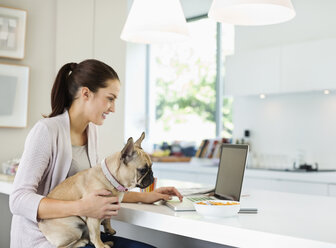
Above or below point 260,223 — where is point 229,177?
above

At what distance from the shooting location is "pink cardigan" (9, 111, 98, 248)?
174cm

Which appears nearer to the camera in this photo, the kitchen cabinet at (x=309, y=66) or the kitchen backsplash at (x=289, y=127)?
the kitchen cabinet at (x=309, y=66)

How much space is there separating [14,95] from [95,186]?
164cm

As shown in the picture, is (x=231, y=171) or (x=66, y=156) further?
(x=231, y=171)

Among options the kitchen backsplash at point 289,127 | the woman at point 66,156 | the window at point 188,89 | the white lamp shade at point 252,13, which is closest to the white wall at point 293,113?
the kitchen backsplash at point 289,127

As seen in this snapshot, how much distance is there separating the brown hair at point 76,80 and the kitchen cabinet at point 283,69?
2.85 metres

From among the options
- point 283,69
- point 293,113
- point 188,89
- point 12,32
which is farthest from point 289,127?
point 12,32

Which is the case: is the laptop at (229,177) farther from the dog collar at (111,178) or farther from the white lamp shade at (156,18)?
the white lamp shade at (156,18)

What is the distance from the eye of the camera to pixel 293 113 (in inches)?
194

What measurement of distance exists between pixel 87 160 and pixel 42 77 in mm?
1414

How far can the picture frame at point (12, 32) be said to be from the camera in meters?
3.07

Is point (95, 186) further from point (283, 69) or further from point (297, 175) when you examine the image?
point (283, 69)

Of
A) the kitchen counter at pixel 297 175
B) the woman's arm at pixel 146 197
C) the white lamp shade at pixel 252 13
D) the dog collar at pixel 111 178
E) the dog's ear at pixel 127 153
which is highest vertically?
the white lamp shade at pixel 252 13

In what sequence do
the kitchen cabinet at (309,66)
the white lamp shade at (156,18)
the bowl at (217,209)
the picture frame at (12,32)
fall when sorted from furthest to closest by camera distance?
the kitchen cabinet at (309,66) → the picture frame at (12,32) → the white lamp shade at (156,18) → the bowl at (217,209)
